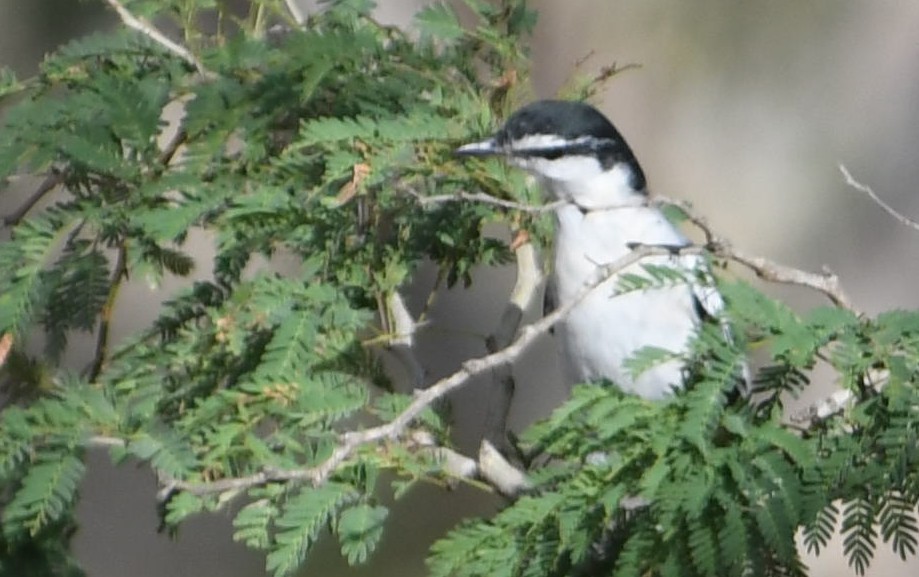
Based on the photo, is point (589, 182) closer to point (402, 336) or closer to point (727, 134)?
point (402, 336)

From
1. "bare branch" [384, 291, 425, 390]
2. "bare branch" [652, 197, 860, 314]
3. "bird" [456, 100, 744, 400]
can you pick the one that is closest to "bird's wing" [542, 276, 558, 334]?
"bird" [456, 100, 744, 400]

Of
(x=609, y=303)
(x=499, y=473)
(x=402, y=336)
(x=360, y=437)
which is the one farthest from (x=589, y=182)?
(x=360, y=437)

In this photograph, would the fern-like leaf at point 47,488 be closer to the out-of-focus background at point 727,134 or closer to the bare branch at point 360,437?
the bare branch at point 360,437

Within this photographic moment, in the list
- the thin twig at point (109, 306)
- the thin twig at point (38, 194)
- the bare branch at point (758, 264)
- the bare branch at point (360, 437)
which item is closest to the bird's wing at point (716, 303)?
the bare branch at point (758, 264)

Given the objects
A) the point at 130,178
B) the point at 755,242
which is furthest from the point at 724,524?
the point at 755,242

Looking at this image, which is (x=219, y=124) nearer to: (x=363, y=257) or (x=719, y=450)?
(x=363, y=257)

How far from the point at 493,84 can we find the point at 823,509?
0.81 meters

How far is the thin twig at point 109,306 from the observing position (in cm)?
178

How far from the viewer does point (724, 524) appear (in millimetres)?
1438

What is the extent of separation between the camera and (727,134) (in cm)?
461

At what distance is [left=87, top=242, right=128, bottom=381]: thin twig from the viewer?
1781 mm

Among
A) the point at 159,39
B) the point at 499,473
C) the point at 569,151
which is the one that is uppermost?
the point at 159,39

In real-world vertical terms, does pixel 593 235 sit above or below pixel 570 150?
below

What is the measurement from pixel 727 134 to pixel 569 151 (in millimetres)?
2510
